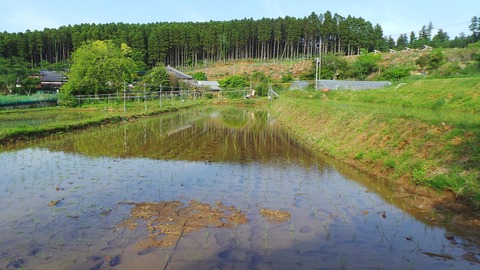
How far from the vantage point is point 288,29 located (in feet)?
278

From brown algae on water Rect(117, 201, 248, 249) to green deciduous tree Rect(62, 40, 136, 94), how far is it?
3234cm

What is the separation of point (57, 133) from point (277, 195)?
13.2 metres

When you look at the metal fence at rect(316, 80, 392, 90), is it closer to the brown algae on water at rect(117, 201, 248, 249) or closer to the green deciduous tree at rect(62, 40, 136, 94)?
the green deciduous tree at rect(62, 40, 136, 94)

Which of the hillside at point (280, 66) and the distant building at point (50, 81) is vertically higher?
the hillside at point (280, 66)

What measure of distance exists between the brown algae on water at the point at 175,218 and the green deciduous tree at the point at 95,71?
32.3 meters

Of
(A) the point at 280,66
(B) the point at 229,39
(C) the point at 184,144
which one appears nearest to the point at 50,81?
(C) the point at 184,144

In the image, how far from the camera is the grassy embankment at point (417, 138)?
24.1 feet

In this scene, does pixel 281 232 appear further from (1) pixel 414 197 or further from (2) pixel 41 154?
(2) pixel 41 154

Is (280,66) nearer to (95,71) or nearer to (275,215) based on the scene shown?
(95,71)

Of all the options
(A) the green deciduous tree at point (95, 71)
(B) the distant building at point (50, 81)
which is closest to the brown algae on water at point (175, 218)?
(A) the green deciduous tree at point (95, 71)

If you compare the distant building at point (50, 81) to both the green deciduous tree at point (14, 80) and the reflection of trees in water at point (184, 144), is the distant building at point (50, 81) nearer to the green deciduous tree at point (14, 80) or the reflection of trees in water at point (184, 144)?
the green deciduous tree at point (14, 80)

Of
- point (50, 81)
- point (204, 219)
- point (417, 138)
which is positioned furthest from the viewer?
point (50, 81)

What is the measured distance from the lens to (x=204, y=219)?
6.07m

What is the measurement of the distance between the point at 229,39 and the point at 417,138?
277 ft
